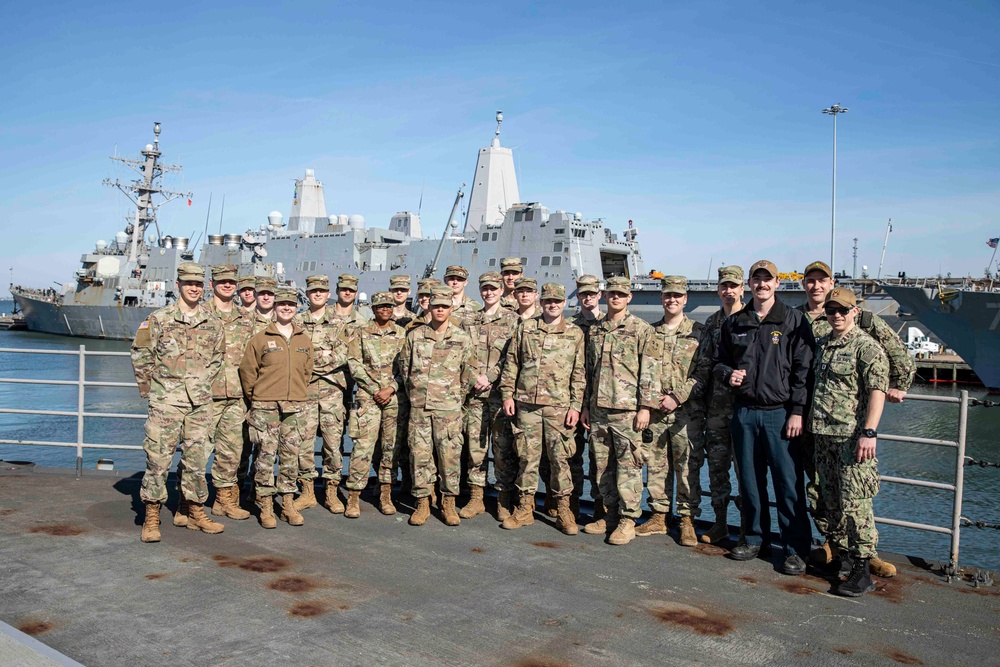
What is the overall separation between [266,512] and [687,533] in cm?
258

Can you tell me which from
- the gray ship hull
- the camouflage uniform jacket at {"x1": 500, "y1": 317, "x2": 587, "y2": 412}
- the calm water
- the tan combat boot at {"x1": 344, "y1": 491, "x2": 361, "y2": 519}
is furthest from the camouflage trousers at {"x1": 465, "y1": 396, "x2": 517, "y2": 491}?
the gray ship hull

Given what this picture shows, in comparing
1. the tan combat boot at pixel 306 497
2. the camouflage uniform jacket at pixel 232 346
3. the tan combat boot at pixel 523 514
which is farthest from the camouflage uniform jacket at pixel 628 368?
the camouflage uniform jacket at pixel 232 346

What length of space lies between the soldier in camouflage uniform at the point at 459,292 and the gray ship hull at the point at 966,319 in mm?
20646

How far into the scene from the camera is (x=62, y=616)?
302cm

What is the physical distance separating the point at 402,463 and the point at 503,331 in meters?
1.23

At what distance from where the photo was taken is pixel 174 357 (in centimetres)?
440

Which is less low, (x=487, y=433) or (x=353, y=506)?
(x=487, y=433)

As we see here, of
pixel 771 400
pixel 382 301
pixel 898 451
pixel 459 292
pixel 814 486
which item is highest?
pixel 459 292

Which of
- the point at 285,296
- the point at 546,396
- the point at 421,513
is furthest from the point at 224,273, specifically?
the point at 546,396

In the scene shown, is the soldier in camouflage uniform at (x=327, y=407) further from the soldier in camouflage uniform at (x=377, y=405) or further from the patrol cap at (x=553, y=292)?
the patrol cap at (x=553, y=292)

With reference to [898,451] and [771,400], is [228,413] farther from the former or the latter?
[898,451]

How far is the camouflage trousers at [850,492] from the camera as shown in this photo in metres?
3.63

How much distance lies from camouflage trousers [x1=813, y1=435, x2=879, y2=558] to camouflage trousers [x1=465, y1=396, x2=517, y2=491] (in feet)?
6.53

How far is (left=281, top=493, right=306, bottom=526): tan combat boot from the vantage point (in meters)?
4.62
